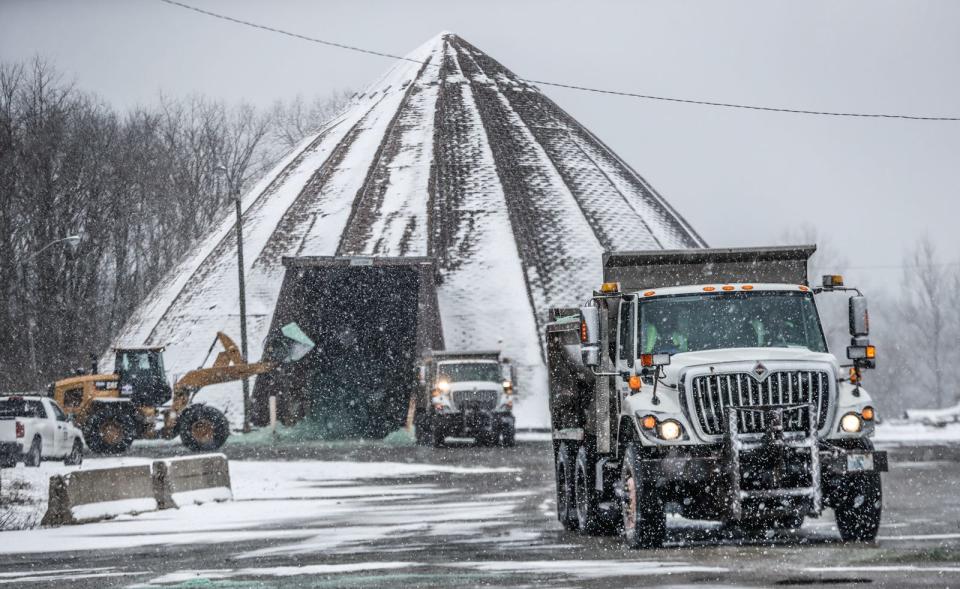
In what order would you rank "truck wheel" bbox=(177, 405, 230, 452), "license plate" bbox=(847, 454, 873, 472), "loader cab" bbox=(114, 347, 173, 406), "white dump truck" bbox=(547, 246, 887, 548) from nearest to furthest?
"white dump truck" bbox=(547, 246, 887, 548) < "license plate" bbox=(847, 454, 873, 472) < "truck wheel" bbox=(177, 405, 230, 452) < "loader cab" bbox=(114, 347, 173, 406)

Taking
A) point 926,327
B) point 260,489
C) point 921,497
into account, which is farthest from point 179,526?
point 926,327

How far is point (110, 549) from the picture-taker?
1548 centimetres

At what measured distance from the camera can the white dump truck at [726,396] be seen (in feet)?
43.1

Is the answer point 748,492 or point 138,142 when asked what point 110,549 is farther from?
point 138,142

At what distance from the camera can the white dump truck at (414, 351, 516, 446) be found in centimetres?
4134

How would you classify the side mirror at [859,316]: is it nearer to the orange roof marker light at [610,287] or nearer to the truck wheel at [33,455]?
the orange roof marker light at [610,287]

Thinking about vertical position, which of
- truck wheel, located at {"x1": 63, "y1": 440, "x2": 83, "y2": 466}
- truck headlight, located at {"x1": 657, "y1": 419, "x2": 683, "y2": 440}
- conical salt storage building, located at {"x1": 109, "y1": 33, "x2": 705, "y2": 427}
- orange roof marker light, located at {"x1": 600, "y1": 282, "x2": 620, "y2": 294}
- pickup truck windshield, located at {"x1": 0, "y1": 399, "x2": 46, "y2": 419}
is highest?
conical salt storage building, located at {"x1": 109, "y1": 33, "x2": 705, "y2": 427}

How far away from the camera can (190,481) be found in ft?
75.3

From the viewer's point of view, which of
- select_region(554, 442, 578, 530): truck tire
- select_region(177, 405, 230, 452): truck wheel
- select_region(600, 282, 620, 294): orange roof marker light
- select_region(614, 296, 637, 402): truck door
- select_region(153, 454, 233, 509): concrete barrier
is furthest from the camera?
select_region(177, 405, 230, 452): truck wheel

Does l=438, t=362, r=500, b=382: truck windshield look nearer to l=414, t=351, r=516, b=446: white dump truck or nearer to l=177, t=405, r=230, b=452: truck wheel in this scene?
l=414, t=351, r=516, b=446: white dump truck

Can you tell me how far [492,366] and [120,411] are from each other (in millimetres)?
11513

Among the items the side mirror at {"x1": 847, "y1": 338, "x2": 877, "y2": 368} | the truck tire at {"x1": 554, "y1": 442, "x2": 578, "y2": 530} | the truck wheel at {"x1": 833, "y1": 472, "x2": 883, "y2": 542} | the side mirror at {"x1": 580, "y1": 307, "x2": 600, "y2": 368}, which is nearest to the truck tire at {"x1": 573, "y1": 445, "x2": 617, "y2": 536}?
the truck tire at {"x1": 554, "y1": 442, "x2": 578, "y2": 530}

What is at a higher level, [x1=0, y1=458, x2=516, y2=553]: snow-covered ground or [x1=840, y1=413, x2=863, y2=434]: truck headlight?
[x1=840, y1=413, x2=863, y2=434]: truck headlight

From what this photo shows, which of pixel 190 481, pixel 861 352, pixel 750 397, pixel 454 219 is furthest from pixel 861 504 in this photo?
pixel 454 219
